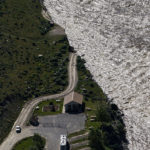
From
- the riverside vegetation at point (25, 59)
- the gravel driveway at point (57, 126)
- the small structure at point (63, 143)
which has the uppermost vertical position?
the riverside vegetation at point (25, 59)

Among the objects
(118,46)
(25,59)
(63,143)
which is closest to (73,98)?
(63,143)

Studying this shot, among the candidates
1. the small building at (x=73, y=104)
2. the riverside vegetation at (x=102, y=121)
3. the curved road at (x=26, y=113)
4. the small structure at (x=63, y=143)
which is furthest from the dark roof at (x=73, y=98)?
the small structure at (x=63, y=143)

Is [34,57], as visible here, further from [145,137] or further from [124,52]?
[145,137]

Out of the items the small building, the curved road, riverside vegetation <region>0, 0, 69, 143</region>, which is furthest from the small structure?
riverside vegetation <region>0, 0, 69, 143</region>

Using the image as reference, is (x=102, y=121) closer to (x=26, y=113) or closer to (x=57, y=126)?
(x=57, y=126)

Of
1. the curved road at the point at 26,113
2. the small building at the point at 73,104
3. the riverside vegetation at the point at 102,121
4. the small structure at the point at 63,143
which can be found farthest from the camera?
the small building at the point at 73,104

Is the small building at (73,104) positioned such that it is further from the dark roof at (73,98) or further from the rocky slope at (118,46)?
the rocky slope at (118,46)

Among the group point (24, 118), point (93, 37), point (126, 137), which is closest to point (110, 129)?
point (126, 137)
